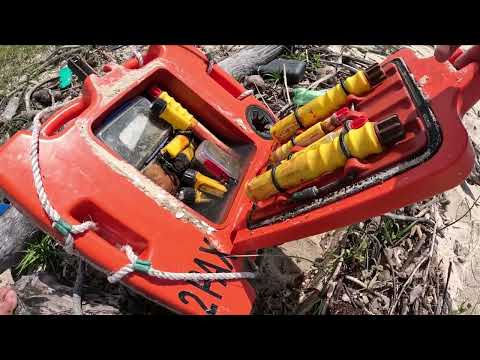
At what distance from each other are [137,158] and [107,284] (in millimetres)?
749

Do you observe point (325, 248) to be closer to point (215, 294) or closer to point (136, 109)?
point (215, 294)

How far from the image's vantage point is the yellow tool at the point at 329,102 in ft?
7.04

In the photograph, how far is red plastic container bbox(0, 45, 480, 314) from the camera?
1665mm

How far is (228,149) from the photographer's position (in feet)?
8.53

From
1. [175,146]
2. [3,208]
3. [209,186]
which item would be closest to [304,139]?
[209,186]

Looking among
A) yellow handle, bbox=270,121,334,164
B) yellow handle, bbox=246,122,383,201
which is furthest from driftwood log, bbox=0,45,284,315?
yellow handle, bbox=270,121,334,164

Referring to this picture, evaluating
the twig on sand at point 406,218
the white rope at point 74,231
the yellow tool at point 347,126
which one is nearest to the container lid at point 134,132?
the white rope at point 74,231

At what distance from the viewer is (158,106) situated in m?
2.36

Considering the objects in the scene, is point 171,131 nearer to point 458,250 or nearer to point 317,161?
point 317,161

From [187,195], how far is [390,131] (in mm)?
1050

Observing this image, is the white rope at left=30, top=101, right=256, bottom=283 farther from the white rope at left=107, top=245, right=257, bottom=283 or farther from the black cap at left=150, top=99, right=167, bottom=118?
the black cap at left=150, top=99, right=167, bottom=118

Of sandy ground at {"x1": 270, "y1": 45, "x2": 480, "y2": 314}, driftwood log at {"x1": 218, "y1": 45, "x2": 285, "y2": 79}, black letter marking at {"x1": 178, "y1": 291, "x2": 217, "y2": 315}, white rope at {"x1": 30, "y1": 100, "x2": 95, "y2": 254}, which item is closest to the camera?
white rope at {"x1": 30, "y1": 100, "x2": 95, "y2": 254}

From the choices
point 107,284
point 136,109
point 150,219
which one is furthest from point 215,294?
point 136,109

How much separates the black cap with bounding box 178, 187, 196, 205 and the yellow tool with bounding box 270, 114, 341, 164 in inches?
18.0
